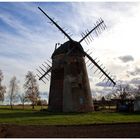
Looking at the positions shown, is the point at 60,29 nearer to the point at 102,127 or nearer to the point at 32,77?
the point at 102,127

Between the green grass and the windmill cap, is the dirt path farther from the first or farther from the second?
the windmill cap

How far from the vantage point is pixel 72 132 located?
59.4ft

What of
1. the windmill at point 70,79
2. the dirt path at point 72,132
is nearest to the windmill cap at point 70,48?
the windmill at point 70,79

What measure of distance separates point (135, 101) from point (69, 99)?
10.4 meters

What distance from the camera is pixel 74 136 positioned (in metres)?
16.9

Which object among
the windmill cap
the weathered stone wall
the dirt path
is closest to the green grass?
the dirt path

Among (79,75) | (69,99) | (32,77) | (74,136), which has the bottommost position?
(74,136)

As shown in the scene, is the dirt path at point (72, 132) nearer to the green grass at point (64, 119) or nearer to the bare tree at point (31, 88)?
the green grass at point (64, 119)

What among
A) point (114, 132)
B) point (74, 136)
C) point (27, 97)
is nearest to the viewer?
point (74, 136)

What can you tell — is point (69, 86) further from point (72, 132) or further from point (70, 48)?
point (72, 132)

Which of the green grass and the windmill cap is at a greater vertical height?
the windmill cap

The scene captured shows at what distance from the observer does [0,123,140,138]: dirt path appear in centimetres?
1708

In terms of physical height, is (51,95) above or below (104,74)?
below

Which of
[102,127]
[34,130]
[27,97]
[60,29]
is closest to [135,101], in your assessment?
[60,29]
